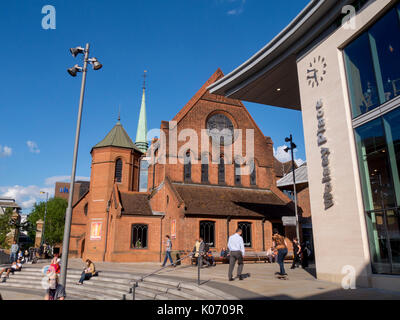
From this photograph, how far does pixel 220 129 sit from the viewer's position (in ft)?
98.4

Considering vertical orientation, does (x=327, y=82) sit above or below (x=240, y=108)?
below

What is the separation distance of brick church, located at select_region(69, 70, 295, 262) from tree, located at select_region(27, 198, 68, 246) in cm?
3069

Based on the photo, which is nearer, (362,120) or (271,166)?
(362,120)

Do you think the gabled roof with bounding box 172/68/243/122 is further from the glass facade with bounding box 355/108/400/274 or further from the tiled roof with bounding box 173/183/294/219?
the glass facade with bounding box 355/108/400/274

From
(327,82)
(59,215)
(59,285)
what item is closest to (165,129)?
(327,82)

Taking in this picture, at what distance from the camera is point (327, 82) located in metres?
11.5

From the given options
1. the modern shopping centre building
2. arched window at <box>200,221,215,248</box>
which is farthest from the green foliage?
the modern shopping centre building

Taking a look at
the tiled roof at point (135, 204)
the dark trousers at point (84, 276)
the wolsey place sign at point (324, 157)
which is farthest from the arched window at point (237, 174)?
the wolsey place sign at point (324, 157)

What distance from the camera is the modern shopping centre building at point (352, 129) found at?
9.09 metres

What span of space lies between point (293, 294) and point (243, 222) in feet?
56.7

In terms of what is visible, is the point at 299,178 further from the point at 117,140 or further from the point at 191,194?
the point at 117,140

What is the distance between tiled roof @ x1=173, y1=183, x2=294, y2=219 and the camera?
24.3 metres
